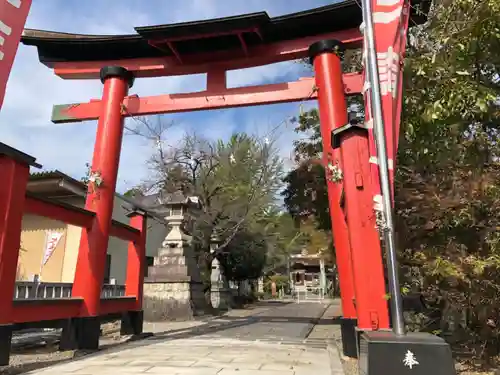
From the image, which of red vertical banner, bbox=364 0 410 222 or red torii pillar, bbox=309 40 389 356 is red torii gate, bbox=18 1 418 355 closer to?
red torii pillar, bbox=309 40 389 356

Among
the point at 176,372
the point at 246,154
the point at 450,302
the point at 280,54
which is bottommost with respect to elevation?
the point at 176,372

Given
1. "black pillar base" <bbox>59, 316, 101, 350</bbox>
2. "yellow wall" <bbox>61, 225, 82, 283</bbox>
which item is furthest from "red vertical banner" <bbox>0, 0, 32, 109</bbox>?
"yellow wall" <bbox>61, 225, 82, 283</bbox>

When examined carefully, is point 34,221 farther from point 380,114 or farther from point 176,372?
point 380,114

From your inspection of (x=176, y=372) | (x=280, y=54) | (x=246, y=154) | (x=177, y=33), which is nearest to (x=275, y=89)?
(x=280, y=54)

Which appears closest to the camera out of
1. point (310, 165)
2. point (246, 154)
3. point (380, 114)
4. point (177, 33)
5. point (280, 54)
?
point (380, 114)

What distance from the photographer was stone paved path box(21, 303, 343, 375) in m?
5.32

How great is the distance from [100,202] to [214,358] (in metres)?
3.70

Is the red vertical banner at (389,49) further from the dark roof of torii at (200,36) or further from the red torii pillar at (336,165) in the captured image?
the dark roof of torii at (200,36)

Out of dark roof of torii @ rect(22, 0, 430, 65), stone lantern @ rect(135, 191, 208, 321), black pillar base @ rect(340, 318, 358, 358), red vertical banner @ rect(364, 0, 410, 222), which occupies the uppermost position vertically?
dark roof of torii @ rect(22, 0, 430, 65)

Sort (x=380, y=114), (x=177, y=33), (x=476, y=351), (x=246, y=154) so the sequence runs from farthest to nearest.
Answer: (x=246, y=154) → (x=177, y=33) → (x=476, y=351) → (x=380, y=114)

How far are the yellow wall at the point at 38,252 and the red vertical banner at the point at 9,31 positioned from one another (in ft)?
35.5

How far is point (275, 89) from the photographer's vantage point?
852 centimetres

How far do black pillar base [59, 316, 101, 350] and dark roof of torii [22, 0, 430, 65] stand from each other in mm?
5548

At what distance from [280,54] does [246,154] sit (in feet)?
40.5
